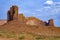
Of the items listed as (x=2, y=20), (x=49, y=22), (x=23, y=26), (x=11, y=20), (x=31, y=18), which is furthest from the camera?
(x=2, y=20)

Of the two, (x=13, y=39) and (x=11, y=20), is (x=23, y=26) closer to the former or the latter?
(x=11, y=20)

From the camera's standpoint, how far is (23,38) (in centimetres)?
2297

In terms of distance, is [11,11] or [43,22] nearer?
[11,11]

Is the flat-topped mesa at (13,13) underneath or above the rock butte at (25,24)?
above

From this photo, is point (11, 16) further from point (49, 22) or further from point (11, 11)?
point (49, 22)

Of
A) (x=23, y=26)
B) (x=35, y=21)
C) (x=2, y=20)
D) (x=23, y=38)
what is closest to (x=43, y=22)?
(x=35, y=21)

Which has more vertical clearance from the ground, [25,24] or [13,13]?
[13,13]

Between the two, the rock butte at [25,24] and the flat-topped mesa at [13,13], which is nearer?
the rock butte at [25,24]

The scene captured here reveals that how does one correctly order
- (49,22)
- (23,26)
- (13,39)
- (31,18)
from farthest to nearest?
(31,18), (49,22), (23,26), (13,39)

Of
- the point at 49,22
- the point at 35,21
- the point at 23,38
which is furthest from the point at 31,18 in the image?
the point at 23,38

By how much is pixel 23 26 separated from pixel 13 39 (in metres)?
54.2

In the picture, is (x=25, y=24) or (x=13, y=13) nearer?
(x=25, y=24)

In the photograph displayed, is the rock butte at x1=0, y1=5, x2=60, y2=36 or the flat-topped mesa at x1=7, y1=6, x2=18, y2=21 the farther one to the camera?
the flat-topped mesa at x1=7, y1=6, x2=18, y2=21

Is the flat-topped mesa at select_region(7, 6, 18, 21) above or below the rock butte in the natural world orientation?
above
